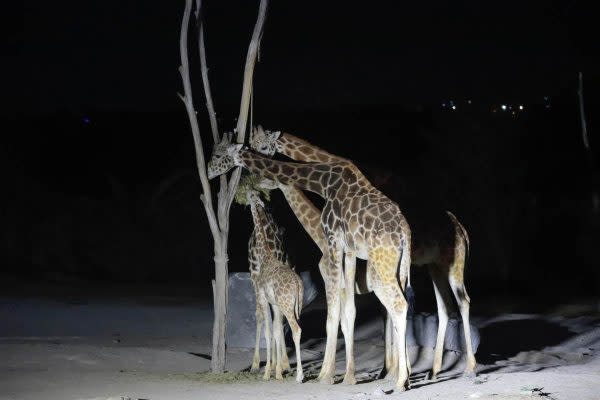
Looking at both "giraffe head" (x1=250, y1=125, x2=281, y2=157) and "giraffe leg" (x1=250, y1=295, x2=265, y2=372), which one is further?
"giraffe leg" (x1=250, y1=295, x2=265, y2=372)

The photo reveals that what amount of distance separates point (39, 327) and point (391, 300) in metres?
7.56

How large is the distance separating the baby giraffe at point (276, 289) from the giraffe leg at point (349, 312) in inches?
18.8

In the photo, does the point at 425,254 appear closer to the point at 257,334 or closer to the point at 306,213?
the point at 306,213

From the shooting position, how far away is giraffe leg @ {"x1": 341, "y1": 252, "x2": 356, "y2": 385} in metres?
9.84

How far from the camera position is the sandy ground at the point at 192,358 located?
8664mm

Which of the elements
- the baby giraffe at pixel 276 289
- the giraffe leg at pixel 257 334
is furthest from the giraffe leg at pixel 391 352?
the giraffe leg at pixel 257 334

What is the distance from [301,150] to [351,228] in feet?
4.41

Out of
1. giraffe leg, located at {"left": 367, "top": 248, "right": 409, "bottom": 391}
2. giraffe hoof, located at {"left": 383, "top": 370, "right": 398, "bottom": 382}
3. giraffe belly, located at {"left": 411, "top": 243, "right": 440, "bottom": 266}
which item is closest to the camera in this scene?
giraffe leg, located at {"left": 367, "top": 248, "right": 409, "bottom": 391}

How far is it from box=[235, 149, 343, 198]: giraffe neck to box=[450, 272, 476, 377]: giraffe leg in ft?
6.64

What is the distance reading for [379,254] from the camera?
9.39 metres

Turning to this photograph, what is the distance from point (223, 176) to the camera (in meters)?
10.4

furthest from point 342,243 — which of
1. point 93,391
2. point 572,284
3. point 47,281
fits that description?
point 572,284

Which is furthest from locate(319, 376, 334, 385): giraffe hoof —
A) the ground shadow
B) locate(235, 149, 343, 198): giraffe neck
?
the ground shadow

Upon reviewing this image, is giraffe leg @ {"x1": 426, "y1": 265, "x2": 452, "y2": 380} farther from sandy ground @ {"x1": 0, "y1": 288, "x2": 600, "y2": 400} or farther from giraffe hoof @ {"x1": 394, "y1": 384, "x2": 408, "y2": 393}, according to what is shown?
giraffe hoof @ {"x1": 394, "y1": 384, "x2": 408, "y2": 393}
